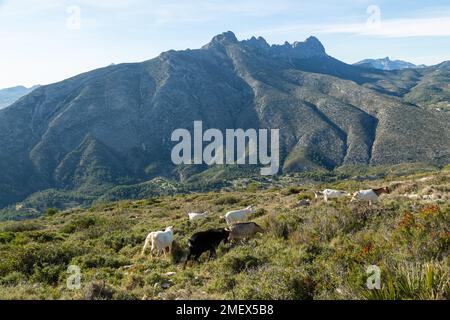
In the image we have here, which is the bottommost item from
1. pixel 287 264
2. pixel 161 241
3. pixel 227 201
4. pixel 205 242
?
pixel 227 201

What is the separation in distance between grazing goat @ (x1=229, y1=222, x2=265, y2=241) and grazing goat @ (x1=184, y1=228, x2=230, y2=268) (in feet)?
2.23

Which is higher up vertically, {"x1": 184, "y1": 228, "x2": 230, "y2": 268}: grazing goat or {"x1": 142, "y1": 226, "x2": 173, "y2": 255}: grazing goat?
{"x1": 184, "y1": 228, "x2": 230, "y2": 268}: grazing goat

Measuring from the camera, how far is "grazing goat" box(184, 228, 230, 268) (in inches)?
476

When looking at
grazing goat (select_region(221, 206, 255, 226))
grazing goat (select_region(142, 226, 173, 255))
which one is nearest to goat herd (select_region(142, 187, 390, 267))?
grazing goat (select_region(142, 226, 173, 255))

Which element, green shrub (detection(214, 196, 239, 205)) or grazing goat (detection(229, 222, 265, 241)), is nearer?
grazing goat (detection(229, 222, 265, 241))

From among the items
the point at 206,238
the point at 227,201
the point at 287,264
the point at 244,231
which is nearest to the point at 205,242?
the point at 206,238

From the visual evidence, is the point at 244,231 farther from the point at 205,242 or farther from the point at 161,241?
the point at 161,241

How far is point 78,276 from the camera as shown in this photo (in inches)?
407

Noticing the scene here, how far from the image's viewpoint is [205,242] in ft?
40.5

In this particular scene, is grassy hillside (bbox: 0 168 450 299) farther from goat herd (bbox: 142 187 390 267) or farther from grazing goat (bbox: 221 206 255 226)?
grazing goat (bbox: 221 206 255 226)

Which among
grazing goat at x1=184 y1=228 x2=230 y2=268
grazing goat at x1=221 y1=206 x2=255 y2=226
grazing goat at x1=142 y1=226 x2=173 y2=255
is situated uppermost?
grazing goat at x1=184 y1=228 x2=230 y2=268

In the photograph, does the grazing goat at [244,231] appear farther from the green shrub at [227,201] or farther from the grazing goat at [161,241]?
the green shrub at [227,201]

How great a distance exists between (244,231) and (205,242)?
187cm

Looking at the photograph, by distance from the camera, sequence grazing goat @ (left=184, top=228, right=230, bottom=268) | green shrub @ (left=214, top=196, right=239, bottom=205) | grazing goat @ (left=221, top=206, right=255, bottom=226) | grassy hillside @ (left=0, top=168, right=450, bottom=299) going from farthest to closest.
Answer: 1. green shrub @ (left=214, top=196, right=239, bottom=205)
2. grazing goat @ (left=221, top=206, right=255, bottom=226)
3. grazing goat @ (left=184, top=228, right=230, bottom=268)
4. grassy hillside @ (left=0, top=168, right=450, bottom=299)
